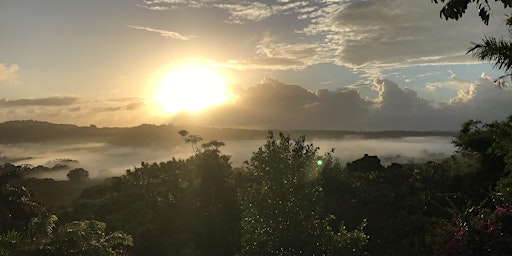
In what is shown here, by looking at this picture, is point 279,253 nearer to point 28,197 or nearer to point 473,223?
point 473,223

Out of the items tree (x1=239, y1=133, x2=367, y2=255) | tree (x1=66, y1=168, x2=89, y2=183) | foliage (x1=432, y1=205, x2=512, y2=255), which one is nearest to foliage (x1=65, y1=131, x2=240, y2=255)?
tree (x1=239, y1=133, x2=367, y2=255)

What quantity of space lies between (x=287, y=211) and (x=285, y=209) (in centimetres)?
13

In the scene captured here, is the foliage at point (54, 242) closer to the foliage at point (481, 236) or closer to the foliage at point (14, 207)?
the foliage at point (14, 207)

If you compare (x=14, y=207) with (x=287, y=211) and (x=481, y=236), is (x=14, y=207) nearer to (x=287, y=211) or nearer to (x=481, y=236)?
(x=287, y=211)

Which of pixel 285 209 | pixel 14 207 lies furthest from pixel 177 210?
pixel 285 209

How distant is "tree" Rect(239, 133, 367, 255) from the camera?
1867 centimetres

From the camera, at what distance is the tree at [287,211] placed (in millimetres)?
18672

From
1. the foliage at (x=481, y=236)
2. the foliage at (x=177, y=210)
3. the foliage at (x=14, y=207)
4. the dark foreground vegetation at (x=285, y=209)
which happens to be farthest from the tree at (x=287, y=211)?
the foliage at (x=177, y=210)

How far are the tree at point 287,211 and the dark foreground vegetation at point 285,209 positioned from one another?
0.15 feet

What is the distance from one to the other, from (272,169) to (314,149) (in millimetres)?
2899

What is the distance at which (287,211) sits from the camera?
1894 centimetres

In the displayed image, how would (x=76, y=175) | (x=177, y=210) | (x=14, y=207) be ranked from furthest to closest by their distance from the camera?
(x=76, y=175)
(x=177, y=210)
(x=14, y=207)

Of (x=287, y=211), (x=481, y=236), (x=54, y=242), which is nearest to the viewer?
(x=481, y=236)

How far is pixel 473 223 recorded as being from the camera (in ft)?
47.9
